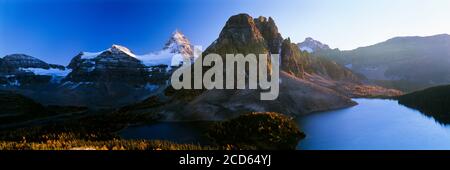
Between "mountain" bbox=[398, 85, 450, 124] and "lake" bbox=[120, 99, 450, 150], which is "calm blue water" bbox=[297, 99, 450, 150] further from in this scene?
"mountain" bbox=[398, 85, 450, 124]

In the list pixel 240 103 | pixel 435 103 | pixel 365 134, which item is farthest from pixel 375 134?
pixel 435 103

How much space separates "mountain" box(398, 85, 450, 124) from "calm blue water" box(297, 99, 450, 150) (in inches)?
406

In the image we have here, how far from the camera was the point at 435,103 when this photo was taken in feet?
542

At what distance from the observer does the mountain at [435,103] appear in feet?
454

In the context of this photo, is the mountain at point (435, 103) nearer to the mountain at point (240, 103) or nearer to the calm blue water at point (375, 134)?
the calm blue water at point (375, 134)

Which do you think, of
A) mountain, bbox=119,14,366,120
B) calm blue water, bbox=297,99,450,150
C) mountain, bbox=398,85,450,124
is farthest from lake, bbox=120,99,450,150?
mountain, bbox=119,14,366,120

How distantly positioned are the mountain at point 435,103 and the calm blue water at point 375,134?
1030 centimetres

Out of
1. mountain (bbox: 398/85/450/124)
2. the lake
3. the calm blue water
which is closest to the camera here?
the calm blue water

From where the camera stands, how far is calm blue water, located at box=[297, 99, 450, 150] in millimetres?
82250

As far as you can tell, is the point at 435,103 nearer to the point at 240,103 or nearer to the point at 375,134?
the point at 375,134
